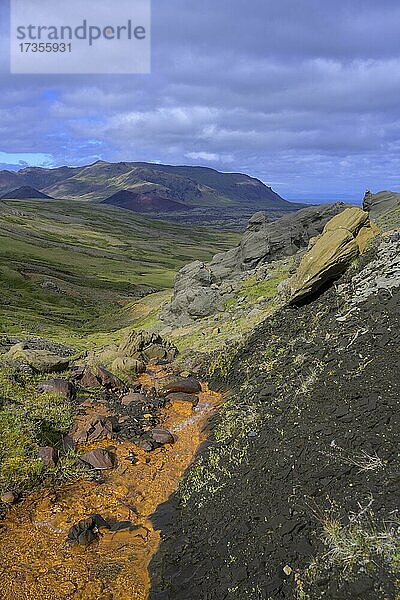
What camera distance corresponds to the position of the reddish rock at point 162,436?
16188mm

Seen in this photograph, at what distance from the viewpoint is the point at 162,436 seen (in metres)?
16.3

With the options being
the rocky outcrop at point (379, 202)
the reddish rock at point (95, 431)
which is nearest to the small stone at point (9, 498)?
the reddish rock at point (95, 431)

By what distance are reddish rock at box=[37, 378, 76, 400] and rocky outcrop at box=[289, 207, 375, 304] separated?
1069 centimetres

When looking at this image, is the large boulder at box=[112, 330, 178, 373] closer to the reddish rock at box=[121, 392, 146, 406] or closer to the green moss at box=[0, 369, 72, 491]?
the reddish rock at box=[121, 392, 146, 406]

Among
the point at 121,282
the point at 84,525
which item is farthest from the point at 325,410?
the point at 121,282

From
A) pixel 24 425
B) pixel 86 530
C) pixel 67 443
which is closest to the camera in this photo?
pixel 86 530

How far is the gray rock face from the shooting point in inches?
1559

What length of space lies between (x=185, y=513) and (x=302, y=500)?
12.3 ft

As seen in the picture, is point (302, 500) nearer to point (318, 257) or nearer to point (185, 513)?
point (185, 513)

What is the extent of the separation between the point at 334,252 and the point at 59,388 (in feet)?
43.5

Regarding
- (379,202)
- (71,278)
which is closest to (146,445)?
(379,202)

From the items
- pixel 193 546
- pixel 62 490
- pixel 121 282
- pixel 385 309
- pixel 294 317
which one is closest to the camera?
pixel 193 546

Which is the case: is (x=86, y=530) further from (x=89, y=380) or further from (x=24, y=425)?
(x=89, y=380)

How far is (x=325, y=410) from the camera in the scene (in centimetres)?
1205
